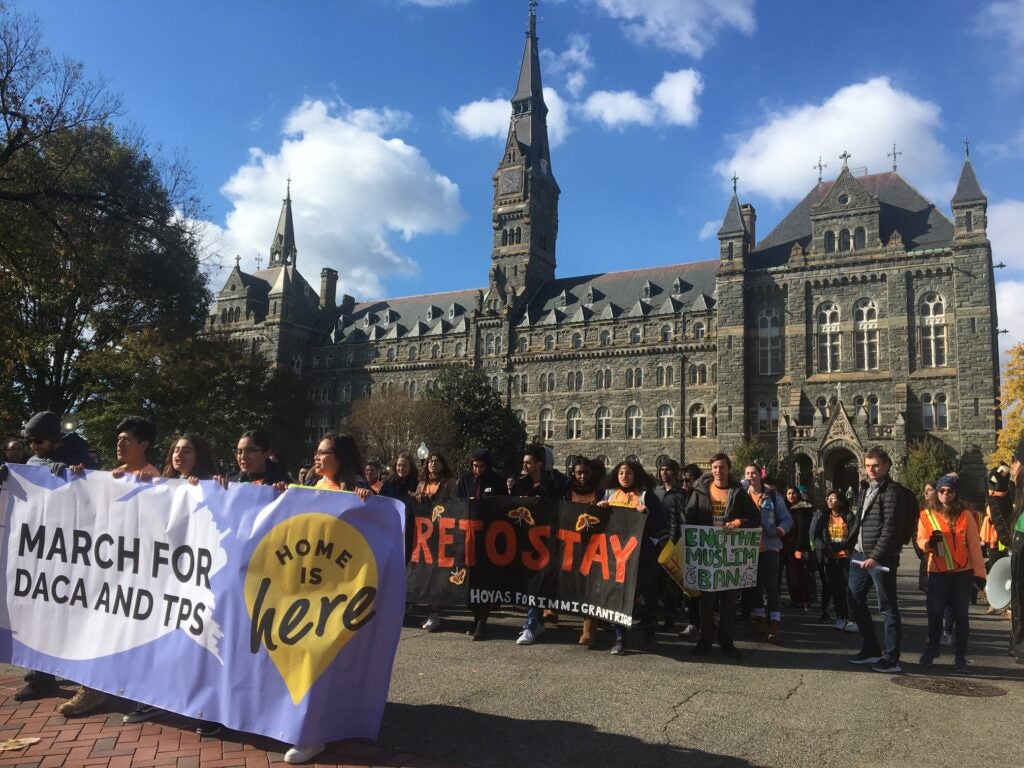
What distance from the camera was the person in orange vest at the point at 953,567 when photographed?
757cm

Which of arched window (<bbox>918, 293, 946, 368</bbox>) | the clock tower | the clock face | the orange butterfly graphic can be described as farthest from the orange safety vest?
the clock face

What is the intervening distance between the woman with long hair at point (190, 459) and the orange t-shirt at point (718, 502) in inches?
223

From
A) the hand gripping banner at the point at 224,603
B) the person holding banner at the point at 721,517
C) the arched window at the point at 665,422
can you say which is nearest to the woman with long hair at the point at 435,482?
the person holding banner at the point at 721,517

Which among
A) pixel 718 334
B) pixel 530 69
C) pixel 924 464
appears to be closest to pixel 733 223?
pixel 718 334

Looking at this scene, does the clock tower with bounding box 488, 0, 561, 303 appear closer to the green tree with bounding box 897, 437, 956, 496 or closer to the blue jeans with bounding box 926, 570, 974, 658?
the green tree with bounding box 897, 437, 956, 496

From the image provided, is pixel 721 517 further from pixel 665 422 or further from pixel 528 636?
pixel 665 422

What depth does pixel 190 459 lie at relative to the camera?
614 cm

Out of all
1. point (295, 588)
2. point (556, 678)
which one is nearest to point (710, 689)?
point (556, 678)

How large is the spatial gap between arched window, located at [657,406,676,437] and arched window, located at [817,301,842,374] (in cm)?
1038

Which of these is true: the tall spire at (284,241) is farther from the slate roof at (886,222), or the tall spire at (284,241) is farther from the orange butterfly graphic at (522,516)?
the orange butterfly graphic at (522,516)

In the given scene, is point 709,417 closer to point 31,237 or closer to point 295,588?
point 31,237

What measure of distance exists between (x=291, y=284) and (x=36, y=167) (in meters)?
59.6

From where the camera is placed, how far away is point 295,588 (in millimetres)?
5074

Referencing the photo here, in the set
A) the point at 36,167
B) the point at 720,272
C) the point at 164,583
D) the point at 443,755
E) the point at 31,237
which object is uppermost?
the point at 720,272
